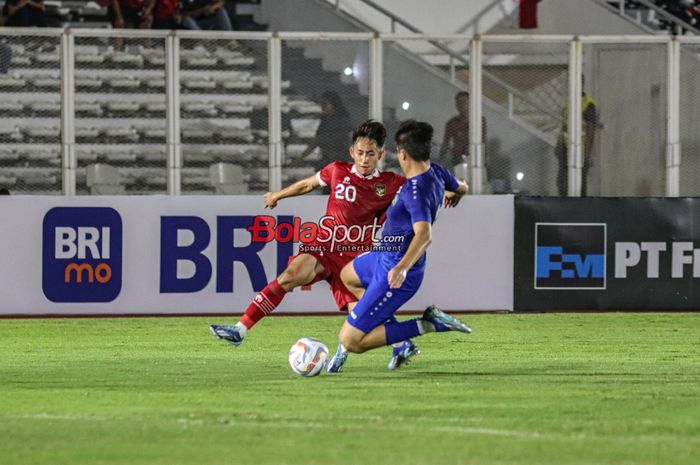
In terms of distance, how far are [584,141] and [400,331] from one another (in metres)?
8.09

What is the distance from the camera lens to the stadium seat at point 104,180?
1686cm

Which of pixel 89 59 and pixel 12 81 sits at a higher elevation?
pixel 89 59

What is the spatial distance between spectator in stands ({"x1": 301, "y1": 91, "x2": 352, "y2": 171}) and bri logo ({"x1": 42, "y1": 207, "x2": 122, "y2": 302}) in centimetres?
253

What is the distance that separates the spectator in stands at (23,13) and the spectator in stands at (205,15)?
6.62 ft

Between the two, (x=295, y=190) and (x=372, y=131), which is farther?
(x=295, y=190)

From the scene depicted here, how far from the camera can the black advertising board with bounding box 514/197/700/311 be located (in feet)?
57.0

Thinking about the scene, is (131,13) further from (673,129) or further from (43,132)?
(673,129)

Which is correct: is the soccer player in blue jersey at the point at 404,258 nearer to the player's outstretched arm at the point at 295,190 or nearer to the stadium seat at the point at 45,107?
the player's outstretched arm at the point at 295,190

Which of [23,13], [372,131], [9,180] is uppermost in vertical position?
[23,13]

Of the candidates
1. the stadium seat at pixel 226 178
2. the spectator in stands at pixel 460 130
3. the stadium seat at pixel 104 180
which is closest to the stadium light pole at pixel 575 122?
the spectator in stands at pixel 460 130

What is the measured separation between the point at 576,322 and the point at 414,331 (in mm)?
6426

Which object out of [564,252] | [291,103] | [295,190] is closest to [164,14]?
[291,103]

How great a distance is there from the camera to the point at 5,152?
16719 millimetres

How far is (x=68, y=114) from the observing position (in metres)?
16.8
